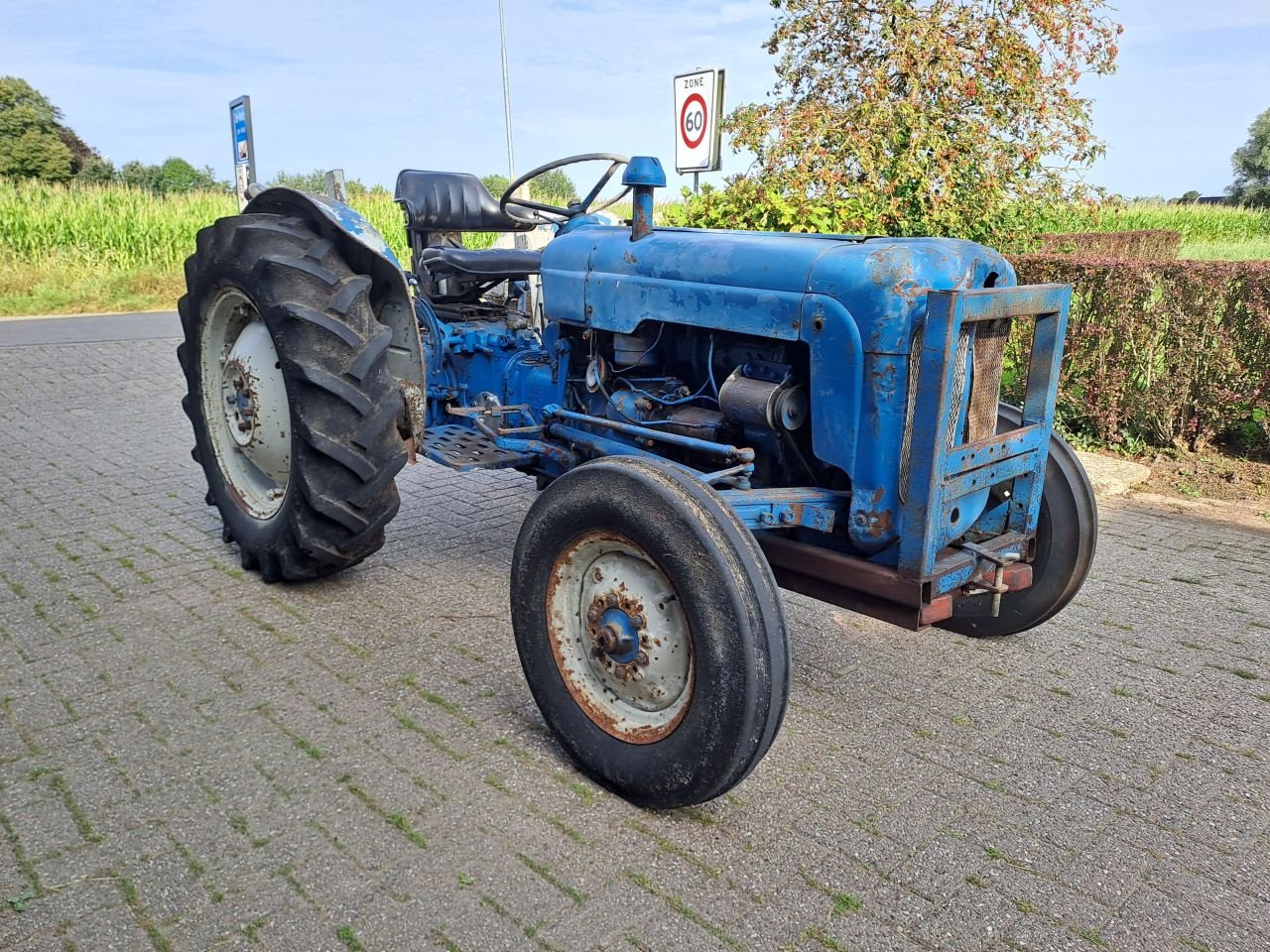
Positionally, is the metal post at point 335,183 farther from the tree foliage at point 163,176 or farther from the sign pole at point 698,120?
the tree foliage at point 163,176

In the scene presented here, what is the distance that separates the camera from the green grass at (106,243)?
13.9m

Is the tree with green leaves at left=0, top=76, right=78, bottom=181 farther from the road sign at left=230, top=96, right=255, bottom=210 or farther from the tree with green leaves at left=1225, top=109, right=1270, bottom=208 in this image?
the tree with green leaves at left=1225, top=109, right=1270, bottom=208

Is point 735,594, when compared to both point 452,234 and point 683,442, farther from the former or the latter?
point 452,234

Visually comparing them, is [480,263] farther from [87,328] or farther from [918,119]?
[87,328]

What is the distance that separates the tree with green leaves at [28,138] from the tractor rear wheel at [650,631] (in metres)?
40.7

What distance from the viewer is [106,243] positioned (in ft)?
54.3

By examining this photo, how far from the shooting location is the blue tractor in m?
2.36

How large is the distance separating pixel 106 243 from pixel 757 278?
17088 millimetres

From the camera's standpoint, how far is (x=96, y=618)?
139 inches

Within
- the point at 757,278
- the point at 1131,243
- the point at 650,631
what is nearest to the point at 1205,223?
the point at 1131,243

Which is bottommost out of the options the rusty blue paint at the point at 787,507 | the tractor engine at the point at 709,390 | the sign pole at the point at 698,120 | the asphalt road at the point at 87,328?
the asphalt road at the point at 87,328

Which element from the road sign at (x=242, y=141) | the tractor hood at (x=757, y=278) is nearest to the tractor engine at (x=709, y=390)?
the tractor hood at (x=757, y=278)

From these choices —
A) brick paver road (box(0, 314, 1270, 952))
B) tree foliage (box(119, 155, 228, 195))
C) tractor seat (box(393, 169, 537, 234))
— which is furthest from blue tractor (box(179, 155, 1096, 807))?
tree foliage (box(119, 155, 228, 195))

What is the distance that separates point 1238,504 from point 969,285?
3.50 metres
